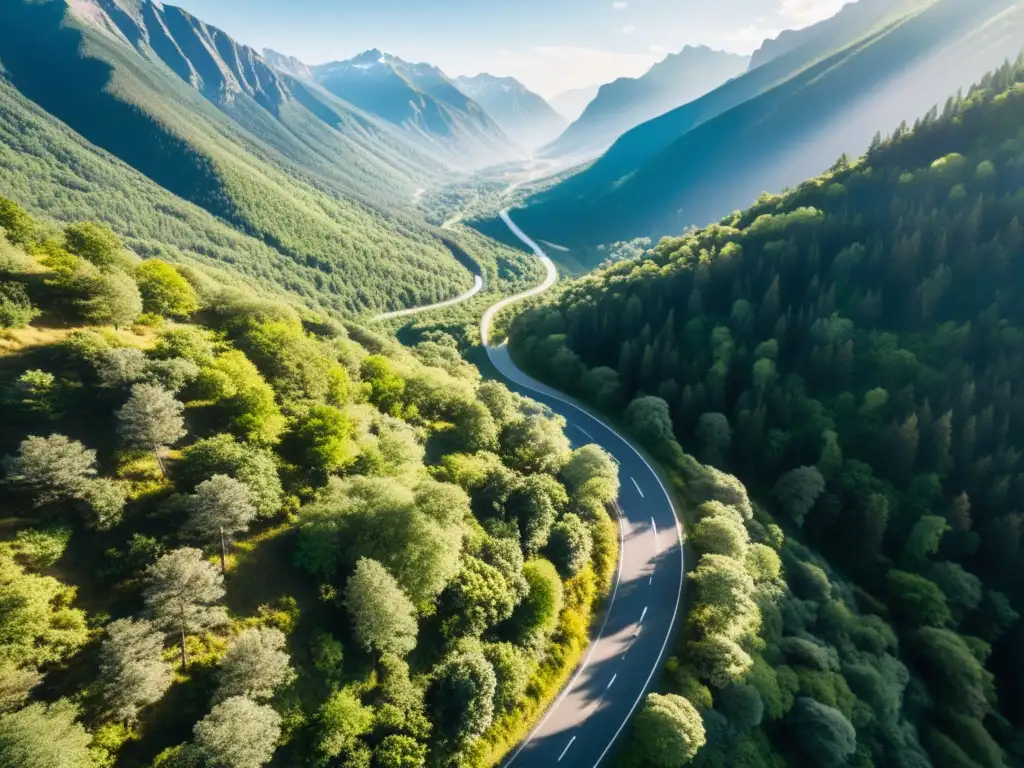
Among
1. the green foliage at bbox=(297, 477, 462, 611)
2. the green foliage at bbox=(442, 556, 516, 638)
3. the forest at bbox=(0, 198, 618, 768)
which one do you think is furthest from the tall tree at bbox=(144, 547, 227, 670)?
the green foliage at bbox=(442, 556, 516, 638)

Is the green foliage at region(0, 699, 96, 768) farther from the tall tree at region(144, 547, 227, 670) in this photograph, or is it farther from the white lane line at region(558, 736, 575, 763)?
the white lane line at region(558, 736, 575, 763)

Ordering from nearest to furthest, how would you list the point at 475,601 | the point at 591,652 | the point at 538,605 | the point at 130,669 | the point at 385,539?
the point at 130,669 → the point at 385,539 → the point at 475,601 → the point at 538,605 → the point at 591,652

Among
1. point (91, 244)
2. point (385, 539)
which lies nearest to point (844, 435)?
point (385, 539)

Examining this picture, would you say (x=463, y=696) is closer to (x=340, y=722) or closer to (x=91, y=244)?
(x=340, y=722)

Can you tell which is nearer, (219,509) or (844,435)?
(219,509)

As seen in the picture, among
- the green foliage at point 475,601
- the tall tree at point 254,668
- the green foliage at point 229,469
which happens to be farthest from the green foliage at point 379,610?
the green foliage at point 229,469

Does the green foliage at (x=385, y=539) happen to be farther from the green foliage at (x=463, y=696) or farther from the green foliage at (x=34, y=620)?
the green foliage at (x=34, y=620)
